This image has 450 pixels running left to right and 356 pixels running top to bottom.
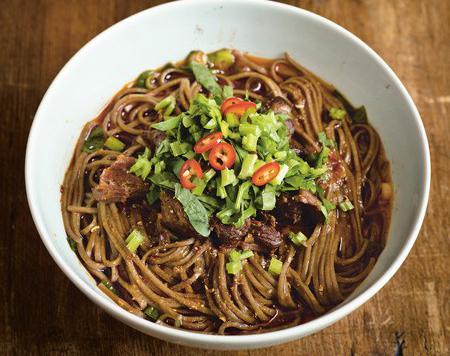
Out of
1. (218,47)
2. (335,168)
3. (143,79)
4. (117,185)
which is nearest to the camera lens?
(117,185)

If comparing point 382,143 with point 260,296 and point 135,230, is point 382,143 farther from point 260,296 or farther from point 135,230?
point 135,230

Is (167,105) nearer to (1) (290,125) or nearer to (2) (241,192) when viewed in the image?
(1) (290,125)

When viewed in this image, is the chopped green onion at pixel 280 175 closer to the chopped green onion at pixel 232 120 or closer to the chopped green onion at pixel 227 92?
the chopped green onion at pixel 232 120

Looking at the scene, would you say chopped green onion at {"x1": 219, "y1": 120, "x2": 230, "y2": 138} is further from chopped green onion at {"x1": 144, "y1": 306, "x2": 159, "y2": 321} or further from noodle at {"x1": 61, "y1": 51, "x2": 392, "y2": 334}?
chopped green onion at {"x1": 144, "y1": 306, "x2": 159, "y2": 321}

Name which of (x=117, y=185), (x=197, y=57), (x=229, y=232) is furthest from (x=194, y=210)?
(x=197, y=57)

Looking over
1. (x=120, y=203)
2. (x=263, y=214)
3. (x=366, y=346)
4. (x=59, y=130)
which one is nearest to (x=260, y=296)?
(x=263, y=214)
